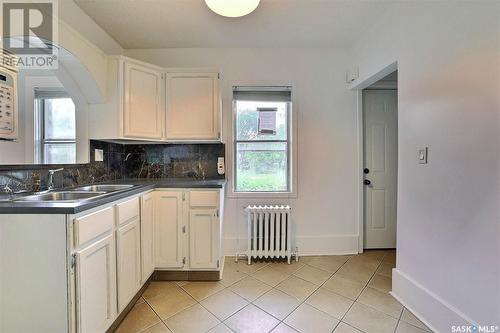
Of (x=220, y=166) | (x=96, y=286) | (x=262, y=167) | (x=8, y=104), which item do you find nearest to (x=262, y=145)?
(x=262, y=167)

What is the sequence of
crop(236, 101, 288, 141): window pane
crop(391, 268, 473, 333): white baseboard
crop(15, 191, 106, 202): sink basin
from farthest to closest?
1. crop(236, 101, 288, 141): window pane
2. crop(15, 191, 106, 202): sink basin
3. crop(391, 268, 473, 333): white baseboard

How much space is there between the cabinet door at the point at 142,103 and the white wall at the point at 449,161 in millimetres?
2259

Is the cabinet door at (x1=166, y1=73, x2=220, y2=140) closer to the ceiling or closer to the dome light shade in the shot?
the ceiling

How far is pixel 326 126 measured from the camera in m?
2.64

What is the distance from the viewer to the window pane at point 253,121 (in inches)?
105

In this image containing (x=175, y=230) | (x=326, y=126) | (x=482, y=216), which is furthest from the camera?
(x=326, y=126)

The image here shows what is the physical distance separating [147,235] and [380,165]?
2.80m

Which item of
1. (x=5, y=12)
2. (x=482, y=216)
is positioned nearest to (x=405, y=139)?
(x=482, y=216)

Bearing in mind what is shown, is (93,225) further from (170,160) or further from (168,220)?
(170,160)

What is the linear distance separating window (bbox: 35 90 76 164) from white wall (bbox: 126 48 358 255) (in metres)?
1.15

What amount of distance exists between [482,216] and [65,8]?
10.6 feet

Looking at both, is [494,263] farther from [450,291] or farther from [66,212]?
[66,212]

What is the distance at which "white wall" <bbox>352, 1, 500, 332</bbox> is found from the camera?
1.14 meters

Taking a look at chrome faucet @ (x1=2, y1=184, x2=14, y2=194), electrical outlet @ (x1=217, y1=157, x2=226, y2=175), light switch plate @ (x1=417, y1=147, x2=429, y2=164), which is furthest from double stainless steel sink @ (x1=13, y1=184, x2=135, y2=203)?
light switch plate @ (x1=417, y1=147, x2=429, y2=164)
